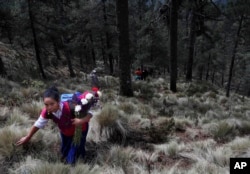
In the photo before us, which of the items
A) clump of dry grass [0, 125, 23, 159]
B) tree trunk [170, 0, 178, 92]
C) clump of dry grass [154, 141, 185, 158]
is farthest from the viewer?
tree trunk [170, 0, 178, 92]

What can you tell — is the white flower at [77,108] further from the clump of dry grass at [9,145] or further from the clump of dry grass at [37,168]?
the clump of dry grass at [9,145]

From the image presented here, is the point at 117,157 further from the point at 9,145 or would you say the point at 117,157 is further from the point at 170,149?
the point at 9,145

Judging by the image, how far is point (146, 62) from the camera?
30.1 meters

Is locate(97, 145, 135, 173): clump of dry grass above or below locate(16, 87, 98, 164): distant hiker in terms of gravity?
below

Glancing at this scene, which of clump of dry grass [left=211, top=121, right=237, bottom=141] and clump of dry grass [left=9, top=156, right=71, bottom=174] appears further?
clump of dry grass [left=211, top=121, right=237, bottom=141]

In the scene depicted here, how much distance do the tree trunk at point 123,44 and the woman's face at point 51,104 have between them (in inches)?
252

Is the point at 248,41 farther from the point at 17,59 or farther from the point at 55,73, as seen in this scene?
the point at 17,59

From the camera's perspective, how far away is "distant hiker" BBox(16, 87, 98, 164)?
3.81m

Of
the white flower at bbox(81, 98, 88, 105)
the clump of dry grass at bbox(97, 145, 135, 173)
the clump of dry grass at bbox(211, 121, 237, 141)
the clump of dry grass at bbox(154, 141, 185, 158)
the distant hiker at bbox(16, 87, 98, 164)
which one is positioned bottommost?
the clump of dry grass at bbox(211, 121, 237, 141)

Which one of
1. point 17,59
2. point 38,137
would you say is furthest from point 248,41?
point 38,137

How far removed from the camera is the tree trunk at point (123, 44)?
9734 millimetres

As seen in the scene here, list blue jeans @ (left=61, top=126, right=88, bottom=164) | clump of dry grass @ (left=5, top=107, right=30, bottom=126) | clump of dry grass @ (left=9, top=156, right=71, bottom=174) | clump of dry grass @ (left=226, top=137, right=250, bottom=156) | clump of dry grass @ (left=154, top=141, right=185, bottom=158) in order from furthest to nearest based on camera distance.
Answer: clump of dry grass @ (left=5, top=107, right=30, bottom=126)
clump of dry grass @ (left=154, top=141, right=185, bottom=158)
clump of dry grass @ (left=226, top=137, right=250, bottom=156)
blue jeans @ (left=61, top=126, right=88, bottom=164)
clump of dry grass @ (left=9, top=156, right=71, bottom=174)

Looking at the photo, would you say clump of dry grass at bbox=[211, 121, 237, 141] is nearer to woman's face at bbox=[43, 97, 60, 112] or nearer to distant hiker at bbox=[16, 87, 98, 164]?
distant hiker at bbox=[16, 87, 98, 164]

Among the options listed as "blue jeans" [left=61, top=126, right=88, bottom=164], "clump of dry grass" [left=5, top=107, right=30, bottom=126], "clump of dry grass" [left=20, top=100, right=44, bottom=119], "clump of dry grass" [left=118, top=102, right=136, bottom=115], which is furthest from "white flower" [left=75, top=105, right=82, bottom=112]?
"clump of dry grass" [left=118, top=102, right=136, bottom=115]
